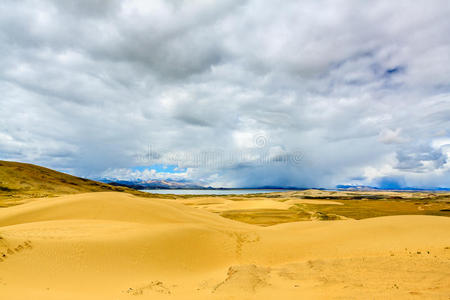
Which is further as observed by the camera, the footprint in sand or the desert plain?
the footprint in sand

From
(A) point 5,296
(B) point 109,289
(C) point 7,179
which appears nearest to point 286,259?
(B) point 109,289

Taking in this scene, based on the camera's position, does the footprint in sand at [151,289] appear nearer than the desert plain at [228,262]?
No

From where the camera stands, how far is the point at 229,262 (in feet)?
46.7

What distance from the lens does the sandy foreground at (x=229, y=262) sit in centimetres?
839

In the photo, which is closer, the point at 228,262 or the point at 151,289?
the point at 151,289

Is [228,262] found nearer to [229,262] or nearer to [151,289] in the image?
[229,262]

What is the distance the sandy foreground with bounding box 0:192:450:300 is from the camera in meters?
8.39

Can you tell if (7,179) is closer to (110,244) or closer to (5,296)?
(110,244)

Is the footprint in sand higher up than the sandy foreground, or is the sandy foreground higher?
the sandy foreground

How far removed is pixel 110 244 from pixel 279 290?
362 inches

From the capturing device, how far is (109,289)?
9555 mm

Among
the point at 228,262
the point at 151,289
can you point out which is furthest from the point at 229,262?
the point at 151,289

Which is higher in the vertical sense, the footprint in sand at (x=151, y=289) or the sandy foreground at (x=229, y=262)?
the sandy foreground at (x=229, y=262)

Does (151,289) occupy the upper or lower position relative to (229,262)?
upper
